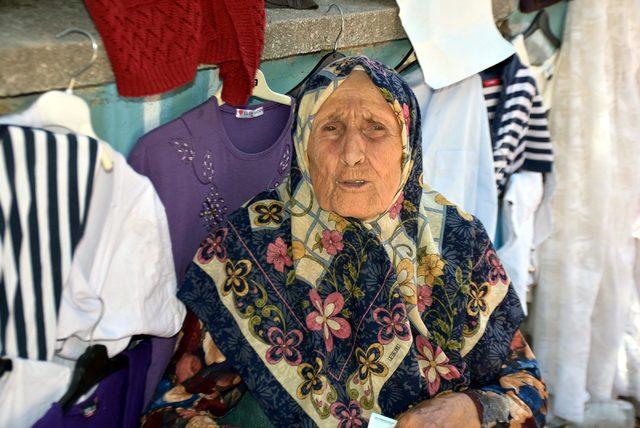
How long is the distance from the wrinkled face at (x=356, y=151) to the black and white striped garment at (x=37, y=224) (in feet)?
2.11

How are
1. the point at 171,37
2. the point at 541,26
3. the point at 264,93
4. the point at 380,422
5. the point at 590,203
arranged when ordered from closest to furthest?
the point at 171,37 → the point at 380,422 → the point at 264,93 → the point at 541,26 → the point at 590,203

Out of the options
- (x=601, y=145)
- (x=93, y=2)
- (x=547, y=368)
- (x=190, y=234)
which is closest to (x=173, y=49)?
(x=93, y=2)

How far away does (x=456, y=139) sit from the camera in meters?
2.84

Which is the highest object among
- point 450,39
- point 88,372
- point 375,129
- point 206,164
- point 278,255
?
point 450,39

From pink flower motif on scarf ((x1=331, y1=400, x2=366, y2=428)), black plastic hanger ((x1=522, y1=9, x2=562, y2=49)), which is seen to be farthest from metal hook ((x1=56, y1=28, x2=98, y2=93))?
black plastic hanger ((x1=522, y1=9, x2=562, y2=49))

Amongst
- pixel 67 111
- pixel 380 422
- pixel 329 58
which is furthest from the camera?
pixel 329 58

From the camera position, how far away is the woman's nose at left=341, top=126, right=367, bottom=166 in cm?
191

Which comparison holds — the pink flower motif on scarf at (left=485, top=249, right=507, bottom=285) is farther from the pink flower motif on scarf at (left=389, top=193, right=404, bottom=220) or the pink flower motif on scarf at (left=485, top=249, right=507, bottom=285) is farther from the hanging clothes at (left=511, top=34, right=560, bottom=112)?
the hanging clothes at (left=511, top=34, right=560, bottom=112)

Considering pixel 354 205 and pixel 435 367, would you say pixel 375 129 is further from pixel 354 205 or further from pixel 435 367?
pixel 435 367

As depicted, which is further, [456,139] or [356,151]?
[456,139]

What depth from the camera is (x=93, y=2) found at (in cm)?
157

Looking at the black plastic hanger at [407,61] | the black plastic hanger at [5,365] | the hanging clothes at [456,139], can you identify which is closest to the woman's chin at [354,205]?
the black plastic hanger at [5,365]

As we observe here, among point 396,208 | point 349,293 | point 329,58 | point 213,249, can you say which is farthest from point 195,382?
point 329,58

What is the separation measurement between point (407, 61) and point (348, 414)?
1.49 metres
